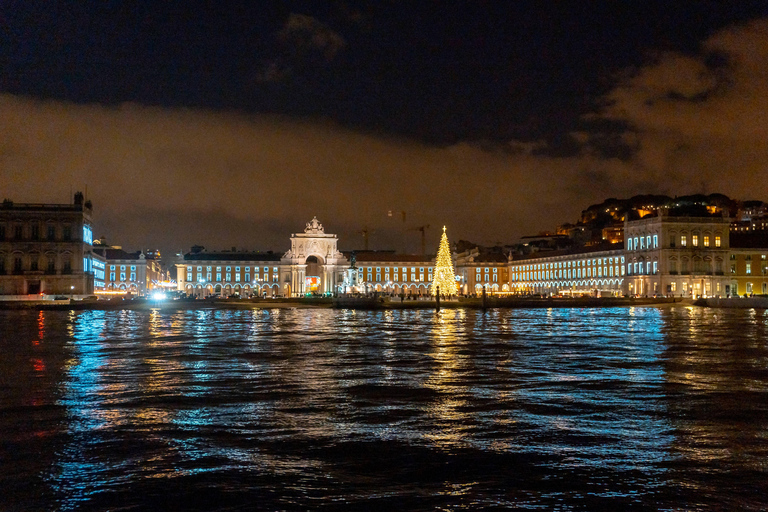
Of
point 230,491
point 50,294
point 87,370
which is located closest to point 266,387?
point 87,370

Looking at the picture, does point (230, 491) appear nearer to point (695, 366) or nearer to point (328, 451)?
point (328, 451)

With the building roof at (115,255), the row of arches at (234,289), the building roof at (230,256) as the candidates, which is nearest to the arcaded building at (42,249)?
the building roof at (115,255)

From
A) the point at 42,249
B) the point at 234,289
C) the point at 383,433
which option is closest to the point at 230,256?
the point at 234,289

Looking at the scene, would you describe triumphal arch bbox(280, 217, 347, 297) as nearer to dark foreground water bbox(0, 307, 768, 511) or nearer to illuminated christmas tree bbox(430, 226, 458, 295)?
illuminated christmas tree bbox(430, 226, 458, 295)

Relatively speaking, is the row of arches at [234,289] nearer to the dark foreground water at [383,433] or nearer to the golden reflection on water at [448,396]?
the golden reflection on water at [448,396]

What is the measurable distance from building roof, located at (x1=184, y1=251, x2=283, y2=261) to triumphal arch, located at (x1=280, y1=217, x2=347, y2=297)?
6.40 metres

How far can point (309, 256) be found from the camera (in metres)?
173

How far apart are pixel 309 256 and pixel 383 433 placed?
161631 millimetres

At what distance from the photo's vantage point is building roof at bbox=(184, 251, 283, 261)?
559 ft

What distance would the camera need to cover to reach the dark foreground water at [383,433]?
9141 millimetres

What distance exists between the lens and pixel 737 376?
20.1 metres

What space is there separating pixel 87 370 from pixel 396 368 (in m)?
8.87

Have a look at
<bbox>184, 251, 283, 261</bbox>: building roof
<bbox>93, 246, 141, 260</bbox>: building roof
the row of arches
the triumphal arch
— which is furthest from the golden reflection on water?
<bbox>184, 251, 283, 261</bbox>: building roof

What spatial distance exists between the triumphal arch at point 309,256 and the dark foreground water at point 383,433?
143319 millimetres
